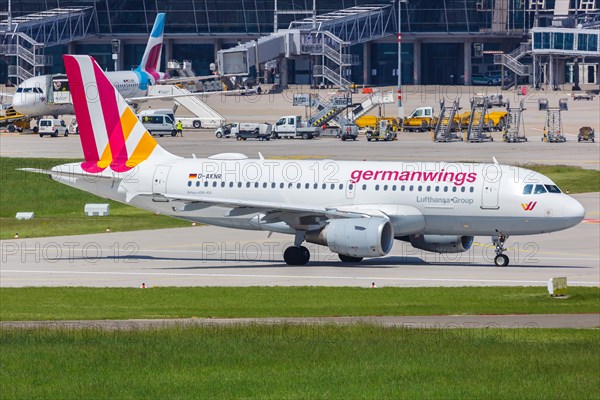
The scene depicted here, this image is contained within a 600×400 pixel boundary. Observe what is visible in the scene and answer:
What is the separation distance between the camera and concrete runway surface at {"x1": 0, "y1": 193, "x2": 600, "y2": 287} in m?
46.6

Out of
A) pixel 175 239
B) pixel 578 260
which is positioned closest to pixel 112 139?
pixel 175 239

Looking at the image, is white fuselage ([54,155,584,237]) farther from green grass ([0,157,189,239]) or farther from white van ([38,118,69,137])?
white van ([38,118,69,137])

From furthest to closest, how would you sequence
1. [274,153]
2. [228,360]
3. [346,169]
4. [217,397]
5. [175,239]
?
1. [274,153]
2. [175,239]
3. [346,169]
4. [228,360]
5. [217,397]

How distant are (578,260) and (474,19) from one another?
12307 centimetres

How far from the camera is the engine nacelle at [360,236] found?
1882 inches

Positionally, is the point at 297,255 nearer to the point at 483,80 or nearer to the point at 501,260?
the point at 501,260

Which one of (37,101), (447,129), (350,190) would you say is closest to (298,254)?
Answer: (350,190)

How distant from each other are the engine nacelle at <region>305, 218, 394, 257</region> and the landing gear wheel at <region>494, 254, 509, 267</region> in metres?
4.67

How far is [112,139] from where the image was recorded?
53.8 metres

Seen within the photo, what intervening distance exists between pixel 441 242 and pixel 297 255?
5.72 metres

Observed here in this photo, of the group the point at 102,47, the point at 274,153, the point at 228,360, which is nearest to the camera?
the point at 228,360

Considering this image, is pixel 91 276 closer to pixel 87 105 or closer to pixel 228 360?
pixel 87 105

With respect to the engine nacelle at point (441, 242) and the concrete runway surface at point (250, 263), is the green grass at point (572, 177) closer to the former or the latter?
the concrete runway surface at point (250, 263)

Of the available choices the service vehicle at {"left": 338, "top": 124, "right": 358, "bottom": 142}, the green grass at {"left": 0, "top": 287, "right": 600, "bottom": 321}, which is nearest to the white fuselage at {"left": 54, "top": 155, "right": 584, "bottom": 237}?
the green grass at {"left": 0, "top": 287, "right": 600, "bottom": 321}
